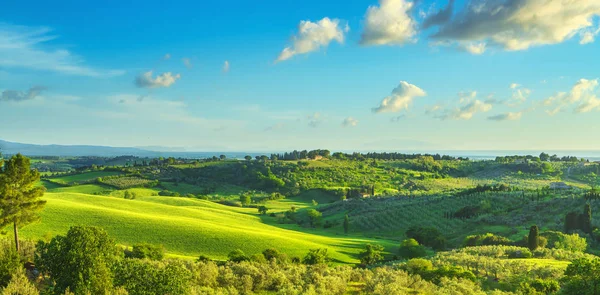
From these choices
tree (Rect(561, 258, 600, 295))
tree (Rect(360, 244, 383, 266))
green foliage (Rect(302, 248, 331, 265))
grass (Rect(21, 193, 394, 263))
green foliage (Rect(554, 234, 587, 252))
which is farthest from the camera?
green foliage (Rect(554, 234, 587, 252))

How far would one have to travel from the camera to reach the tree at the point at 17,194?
4403 cm

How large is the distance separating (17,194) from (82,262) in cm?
2418

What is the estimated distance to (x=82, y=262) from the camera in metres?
27.5

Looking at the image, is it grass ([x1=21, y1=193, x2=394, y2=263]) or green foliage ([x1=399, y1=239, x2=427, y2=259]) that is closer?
grass ([x1=21, y1=193, x2=394, y2=263])

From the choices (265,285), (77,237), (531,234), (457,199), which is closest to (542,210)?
(457,199)

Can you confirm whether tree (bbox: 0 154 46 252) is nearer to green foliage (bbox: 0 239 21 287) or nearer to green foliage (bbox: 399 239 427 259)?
green foliage (bbox: 0 239 21 287)

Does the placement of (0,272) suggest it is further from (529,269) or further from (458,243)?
(458,243)

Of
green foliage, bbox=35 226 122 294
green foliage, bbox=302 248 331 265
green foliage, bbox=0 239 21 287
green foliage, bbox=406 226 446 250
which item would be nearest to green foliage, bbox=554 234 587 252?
green foliage, bbox=406 226 446 250

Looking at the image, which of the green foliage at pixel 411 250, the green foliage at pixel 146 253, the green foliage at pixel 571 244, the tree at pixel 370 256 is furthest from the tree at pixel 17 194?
the green foliage at pixel 571 244

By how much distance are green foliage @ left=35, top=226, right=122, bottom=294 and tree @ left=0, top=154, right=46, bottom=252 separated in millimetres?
19924

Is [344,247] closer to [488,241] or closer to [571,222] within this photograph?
[488,241]

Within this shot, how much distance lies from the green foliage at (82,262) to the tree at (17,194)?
19.9 metres

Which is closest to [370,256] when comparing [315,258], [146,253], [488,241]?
[315,258]

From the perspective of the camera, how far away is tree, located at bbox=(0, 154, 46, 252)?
44.0 metres
